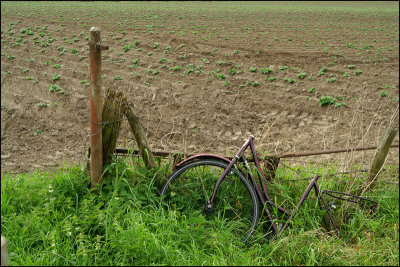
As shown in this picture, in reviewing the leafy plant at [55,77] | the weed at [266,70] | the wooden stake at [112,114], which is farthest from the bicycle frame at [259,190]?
the leafy plant at [55,77]

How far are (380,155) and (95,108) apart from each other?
301 centimetres

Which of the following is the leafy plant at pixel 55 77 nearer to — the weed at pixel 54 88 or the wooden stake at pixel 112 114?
the weed at pixel 54 88

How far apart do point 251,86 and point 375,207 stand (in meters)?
6.15

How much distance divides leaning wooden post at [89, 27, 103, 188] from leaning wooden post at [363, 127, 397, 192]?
278cm

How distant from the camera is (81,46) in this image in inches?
516

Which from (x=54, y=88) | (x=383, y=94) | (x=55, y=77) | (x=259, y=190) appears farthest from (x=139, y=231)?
(x=55, y=77)

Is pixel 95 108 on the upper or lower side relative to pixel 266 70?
upper

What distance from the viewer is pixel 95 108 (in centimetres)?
324

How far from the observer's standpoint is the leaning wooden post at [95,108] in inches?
123

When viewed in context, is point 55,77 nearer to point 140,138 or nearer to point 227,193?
Result: point 140,138

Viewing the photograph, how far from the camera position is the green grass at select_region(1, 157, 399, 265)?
274cm

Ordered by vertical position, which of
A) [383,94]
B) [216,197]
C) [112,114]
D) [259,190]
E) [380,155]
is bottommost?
[216,197]

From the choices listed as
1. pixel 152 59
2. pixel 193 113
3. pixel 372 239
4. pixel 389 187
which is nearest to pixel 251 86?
pixel 193 113

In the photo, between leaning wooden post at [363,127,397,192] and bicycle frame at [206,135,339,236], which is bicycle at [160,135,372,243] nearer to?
bicycle frame at [206,135,339,236]
